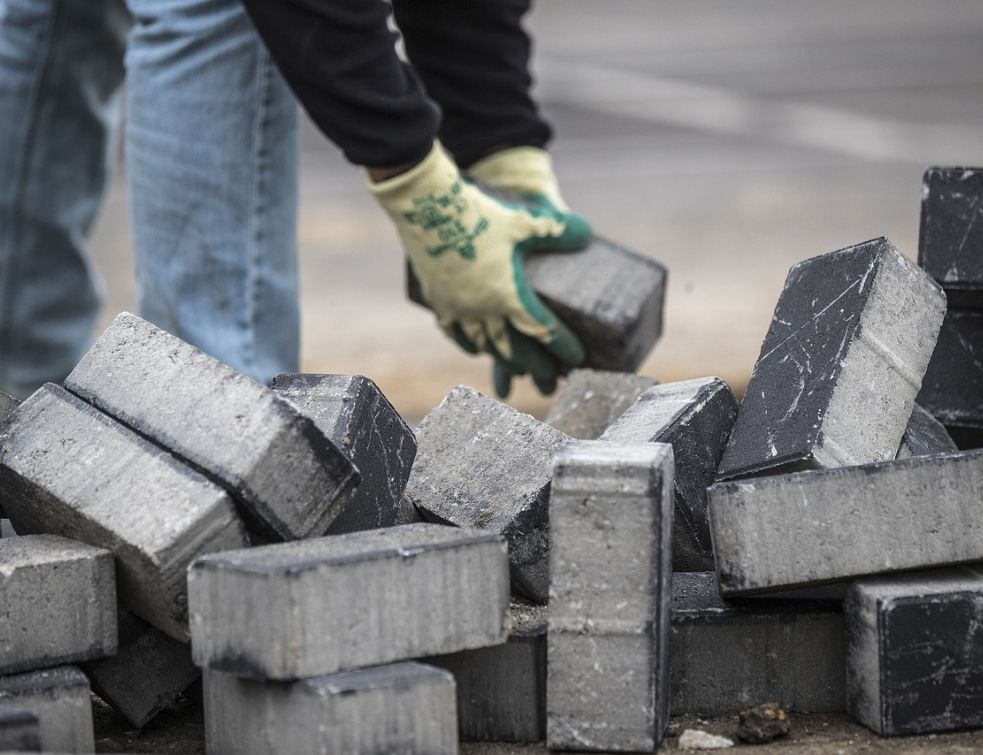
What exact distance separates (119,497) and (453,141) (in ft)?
6.14

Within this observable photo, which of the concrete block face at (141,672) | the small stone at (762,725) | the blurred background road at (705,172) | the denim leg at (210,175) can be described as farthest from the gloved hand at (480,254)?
the small stone at (762,725)

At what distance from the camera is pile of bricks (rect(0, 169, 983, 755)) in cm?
174

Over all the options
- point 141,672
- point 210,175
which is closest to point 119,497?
point 141,672

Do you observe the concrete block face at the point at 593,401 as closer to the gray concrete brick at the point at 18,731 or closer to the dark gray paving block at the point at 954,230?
the dark gray paving block at the point at 954,230

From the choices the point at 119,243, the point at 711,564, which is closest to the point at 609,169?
the point at 119,243

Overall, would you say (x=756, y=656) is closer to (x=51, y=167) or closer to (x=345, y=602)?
(x=345, y=602)

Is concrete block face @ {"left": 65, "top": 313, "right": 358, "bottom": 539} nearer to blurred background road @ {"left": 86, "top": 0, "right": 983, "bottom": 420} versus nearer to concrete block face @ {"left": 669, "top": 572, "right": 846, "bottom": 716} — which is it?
concrete block face @ {"left": 669, "top": 572, "right": 846, "bottom": 716}

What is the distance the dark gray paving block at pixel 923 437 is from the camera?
214 cm

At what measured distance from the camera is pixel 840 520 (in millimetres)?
1884

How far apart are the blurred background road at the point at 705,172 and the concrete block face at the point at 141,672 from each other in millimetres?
2116

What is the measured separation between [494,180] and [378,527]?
5.40 ft

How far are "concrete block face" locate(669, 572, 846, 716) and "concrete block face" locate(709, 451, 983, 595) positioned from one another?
9 centimetres

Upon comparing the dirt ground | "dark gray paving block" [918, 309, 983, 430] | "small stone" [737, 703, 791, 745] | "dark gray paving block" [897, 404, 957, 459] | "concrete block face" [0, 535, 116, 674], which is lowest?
the dirt ground

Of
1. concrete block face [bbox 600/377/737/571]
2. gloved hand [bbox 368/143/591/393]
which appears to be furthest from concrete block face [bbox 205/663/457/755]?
gloved hand [bbox 368/143/591/393]
